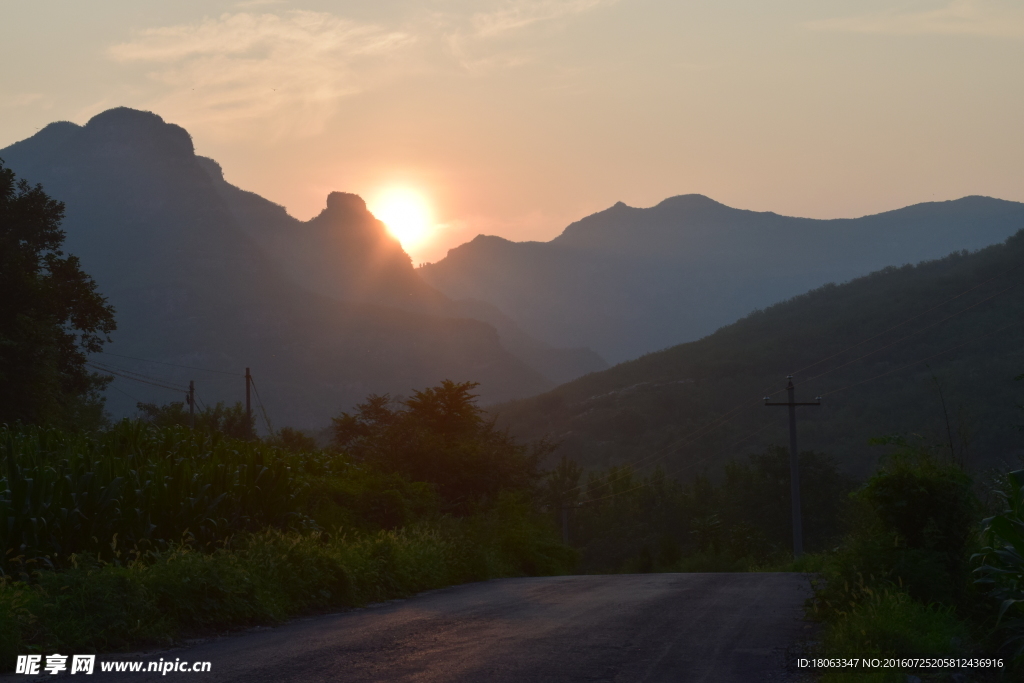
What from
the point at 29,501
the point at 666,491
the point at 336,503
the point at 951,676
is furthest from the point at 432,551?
the point at 666,491

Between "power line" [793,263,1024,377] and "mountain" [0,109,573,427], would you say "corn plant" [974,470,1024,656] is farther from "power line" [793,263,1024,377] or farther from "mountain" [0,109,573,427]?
"mountain" [0,109,573,427]

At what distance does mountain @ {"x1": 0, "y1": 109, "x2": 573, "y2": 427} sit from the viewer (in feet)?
450

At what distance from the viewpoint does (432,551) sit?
1509 centimetres

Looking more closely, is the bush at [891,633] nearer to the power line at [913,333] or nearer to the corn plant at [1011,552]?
the corn plant at [1011,552]

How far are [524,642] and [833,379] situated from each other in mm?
82615

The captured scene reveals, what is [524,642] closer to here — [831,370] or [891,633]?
[891,633]

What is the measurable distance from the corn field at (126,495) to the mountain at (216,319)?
113 meters

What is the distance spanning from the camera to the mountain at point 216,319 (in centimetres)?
13725

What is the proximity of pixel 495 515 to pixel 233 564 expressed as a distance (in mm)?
11288

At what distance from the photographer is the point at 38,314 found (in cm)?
2512

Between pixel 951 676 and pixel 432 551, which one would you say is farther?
pixel 432 551

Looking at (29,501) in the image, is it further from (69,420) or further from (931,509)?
(69,420)

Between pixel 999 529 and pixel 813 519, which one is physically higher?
pixel 999 529

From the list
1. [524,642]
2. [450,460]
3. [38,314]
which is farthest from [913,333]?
[524,642]
